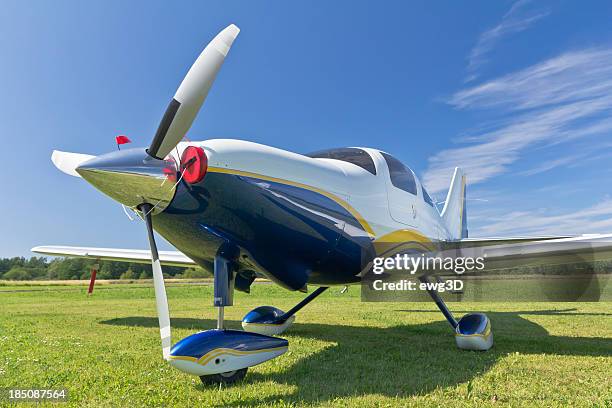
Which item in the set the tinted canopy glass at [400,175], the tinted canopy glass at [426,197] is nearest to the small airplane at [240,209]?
the tinted canopy glass at [400,175]

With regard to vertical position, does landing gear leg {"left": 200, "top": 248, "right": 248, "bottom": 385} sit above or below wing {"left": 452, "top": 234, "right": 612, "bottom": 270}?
below

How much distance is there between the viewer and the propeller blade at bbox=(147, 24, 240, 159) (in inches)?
135

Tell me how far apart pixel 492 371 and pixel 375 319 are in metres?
5.74

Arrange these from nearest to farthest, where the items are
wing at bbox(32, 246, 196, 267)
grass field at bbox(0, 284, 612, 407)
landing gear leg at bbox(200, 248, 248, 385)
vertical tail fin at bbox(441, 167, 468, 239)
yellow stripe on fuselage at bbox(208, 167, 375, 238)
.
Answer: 1. grass field at bbox(0, 284, 612, 407)
2. yellow stripe on fuselage at bbox(208, 167, 375, 238)
3. landing gear leg at bbox(200, 248, 248, 385)
4. wing at bbox(32, 246, 196, 267)
5. vertical tail fin at bbox(441, 167, 468, 239)

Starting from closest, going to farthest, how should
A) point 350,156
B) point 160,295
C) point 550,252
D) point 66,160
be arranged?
point 160,295 < point 66,160 < point 350,156 < point 550,252

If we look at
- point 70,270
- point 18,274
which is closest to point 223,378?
point 70,270

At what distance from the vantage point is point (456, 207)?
13.0 m

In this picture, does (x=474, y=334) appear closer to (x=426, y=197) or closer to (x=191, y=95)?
(x=426, y=197)

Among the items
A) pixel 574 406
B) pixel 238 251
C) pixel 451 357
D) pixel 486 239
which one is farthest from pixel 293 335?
pixel 574 406

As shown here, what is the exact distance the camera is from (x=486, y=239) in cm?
827

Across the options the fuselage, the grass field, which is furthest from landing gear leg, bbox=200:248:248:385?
the grass field

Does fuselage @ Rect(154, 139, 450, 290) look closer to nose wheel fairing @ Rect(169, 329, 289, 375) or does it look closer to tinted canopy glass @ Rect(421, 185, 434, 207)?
nose wheel fairing @ Rect(169, 329, 289, 375)

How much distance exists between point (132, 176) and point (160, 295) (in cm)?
118

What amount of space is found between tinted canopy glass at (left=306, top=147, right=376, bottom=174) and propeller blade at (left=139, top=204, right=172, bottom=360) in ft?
7.99
